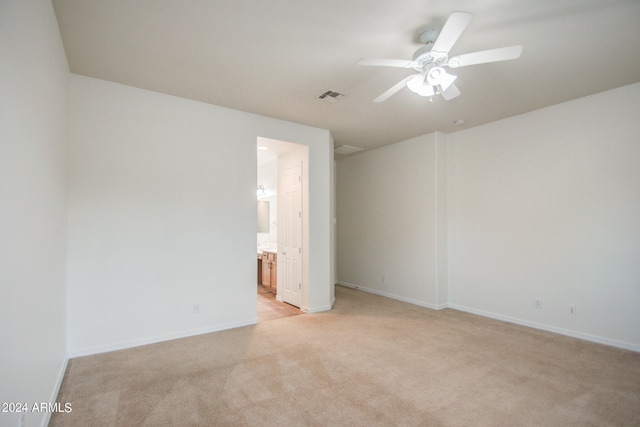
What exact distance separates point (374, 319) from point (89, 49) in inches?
169

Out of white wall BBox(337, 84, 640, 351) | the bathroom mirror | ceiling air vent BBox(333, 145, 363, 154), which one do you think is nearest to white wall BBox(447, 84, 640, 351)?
white wall BBox(337, 84, 640, 351)

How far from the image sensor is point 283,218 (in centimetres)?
534

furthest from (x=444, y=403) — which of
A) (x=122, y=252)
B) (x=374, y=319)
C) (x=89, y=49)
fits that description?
(x=89, y=49)

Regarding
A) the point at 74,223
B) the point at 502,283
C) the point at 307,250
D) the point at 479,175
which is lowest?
the point at 502,283

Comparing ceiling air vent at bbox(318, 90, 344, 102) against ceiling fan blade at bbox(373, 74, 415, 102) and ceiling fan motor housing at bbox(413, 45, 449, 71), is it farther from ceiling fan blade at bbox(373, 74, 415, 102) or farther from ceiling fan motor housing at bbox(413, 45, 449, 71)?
ceiling fan motor housing at bbox(413, 45, 449, 71)

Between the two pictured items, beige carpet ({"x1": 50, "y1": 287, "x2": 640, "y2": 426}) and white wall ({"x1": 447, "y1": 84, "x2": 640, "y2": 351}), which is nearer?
beige carpet ({"x1": 50, "y1": 287, "x2": 640, "y2": 426})

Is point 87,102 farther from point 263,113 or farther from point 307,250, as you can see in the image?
point 307,250

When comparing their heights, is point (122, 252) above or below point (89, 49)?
below

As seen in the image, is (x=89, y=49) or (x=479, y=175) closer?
(x=89, y=49)

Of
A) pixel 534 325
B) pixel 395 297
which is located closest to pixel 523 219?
pixel 534 325

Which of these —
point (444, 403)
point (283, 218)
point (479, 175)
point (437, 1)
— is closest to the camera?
point (437, 1)

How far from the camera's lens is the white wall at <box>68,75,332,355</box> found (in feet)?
10.3

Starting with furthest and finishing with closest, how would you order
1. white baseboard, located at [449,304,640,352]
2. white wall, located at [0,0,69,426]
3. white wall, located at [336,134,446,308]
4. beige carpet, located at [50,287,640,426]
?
white wall, located at [336,134,446,308]
white baseboard, located at [449,304,640,352]
beige carpet, located at [50,287,640,426]
white wall, located at [0,0,69,426]

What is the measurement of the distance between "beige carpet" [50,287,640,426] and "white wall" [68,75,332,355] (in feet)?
1.20
